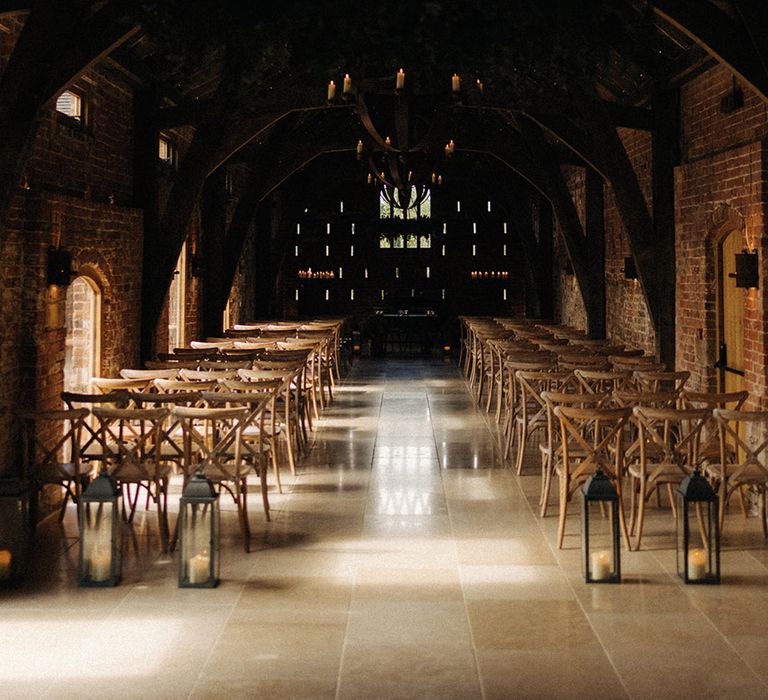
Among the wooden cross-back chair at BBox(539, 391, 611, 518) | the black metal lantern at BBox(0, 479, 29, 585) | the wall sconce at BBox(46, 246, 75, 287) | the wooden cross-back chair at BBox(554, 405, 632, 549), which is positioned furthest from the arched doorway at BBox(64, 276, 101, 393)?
the wooden cross-back chair at BBox(554, 405, 632, 549)

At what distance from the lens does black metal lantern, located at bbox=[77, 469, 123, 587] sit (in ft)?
16.4

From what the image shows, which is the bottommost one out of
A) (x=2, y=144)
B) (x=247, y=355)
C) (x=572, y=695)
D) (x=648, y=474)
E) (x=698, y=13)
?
(x=572, y=695)

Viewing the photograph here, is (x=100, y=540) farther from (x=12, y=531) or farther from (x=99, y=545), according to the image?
(x=12, y=531)

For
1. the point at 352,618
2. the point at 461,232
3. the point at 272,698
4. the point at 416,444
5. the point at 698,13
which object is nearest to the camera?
the point at 272,698

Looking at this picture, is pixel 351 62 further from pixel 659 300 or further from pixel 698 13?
pixel 659 300

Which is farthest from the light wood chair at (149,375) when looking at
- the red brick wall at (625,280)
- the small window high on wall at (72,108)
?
the red brick wall at (625,280)

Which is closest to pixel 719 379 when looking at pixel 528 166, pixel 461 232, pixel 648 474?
pixel 648 474

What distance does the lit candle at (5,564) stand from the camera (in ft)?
16.4

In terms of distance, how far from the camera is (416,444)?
9398mm

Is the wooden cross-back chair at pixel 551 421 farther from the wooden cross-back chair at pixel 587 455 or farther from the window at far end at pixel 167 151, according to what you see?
the window at far end at pixel 167 151

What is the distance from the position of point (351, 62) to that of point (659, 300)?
6351mm

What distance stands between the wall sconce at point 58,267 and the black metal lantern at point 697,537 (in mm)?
4789

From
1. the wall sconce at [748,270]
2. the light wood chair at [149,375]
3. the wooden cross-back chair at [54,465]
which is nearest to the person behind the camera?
the wooden cross-back chair at [54,465]

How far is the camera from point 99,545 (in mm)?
5027
